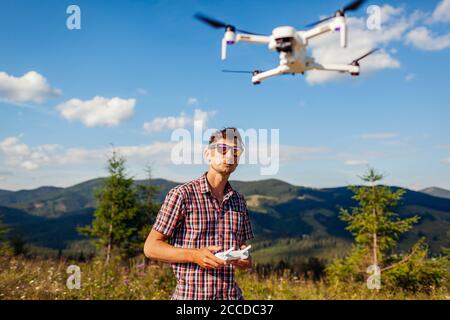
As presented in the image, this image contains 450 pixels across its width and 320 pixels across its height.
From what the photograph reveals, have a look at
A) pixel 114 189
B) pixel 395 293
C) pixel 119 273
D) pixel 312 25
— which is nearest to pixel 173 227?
pixel 312 25

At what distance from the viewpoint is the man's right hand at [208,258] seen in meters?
2.44

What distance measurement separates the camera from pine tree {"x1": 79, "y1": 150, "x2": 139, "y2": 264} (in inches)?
1179

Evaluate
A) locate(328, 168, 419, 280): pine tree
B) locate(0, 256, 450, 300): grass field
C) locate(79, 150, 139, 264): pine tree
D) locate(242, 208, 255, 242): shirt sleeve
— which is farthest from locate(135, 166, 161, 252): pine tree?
locate(242, 208, 255, 242): shirt sleeve

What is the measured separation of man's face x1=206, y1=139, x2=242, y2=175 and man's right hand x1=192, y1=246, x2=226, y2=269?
2.00 feet

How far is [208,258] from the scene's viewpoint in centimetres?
247

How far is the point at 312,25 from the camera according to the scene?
71.2 inches

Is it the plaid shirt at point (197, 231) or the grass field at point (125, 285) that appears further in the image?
the grass field at point (125, 285)

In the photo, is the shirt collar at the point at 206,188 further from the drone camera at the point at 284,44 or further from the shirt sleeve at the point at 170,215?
the drone camera at the point at 284,44

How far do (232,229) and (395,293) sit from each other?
9.23 metres

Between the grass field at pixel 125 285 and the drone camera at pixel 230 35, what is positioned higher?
the drone camera at pixel 230 35

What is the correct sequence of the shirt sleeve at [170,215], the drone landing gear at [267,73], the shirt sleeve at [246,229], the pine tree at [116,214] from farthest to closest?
the pine tree at [116,214]
the shirt sleeve at [246,229]
the shirt sleeve at [170,215]
the drone landing gear at [267,73]

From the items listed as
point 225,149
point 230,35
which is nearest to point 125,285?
point 225,149

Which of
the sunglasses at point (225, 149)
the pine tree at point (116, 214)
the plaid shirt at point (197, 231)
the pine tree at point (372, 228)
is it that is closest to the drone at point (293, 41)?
the sunglasses at point (225, 149)

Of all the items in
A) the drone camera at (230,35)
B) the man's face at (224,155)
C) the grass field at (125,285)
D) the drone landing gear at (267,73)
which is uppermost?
the drone camera at (230,35)
